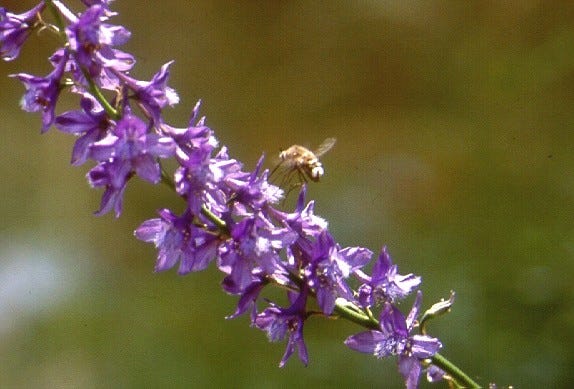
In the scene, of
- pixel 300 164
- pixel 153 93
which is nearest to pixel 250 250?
pixel 153 93

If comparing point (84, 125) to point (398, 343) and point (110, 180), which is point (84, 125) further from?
point (398, 343)

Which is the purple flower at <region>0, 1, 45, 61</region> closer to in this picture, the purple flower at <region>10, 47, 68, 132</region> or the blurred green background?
the purple flower at <region>10, 47, 68, 132</region>

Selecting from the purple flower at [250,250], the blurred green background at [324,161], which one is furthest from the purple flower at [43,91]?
the blurred green background at [324,161]

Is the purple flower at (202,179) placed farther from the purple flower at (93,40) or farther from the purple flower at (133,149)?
the purple flower at (93,40)

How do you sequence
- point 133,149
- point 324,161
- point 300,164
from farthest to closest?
point 324,161, point 300,164, point 133,149

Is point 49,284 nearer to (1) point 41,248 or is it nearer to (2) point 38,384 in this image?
(1) point 41,248

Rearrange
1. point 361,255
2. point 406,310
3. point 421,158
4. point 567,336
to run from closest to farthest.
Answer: point 361,255
point 567,336
point 406,310
point 421,158

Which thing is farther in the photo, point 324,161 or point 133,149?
point 324,161

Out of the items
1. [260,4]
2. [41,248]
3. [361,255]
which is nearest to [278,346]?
[41,248]
